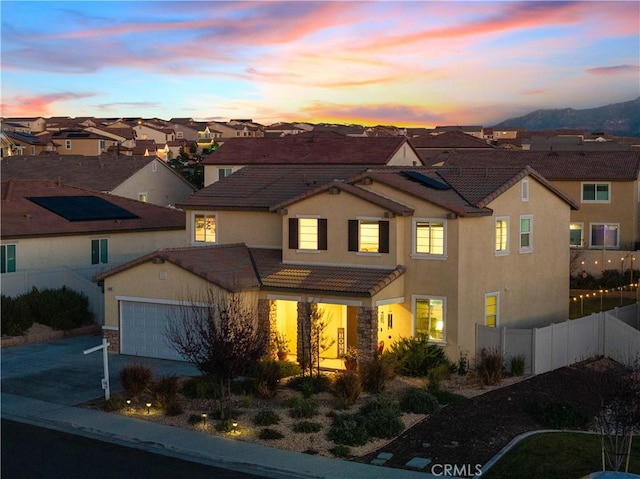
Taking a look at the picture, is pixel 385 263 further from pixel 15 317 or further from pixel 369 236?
pixel 15 317

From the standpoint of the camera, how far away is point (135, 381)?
2380 cm

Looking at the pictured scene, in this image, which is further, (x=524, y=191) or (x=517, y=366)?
→ (x=524, y=191)

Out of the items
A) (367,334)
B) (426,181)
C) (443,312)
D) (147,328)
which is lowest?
(147,328)

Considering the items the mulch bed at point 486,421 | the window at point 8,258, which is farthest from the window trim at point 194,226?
the mulch bed at point 486,421

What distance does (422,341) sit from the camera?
27.6 m

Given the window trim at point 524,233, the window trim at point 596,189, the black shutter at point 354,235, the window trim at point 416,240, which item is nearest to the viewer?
the window trim at point 416,240

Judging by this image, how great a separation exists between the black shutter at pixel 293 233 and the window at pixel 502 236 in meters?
6.66

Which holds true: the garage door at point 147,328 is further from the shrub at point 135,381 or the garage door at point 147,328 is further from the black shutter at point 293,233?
the shrub at point 135,381

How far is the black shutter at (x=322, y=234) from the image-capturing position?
30.0 meters

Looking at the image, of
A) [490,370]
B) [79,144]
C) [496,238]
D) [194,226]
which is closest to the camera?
[490,370]

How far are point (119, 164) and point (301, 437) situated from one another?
4541 centimetres

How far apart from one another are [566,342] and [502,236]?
403cm

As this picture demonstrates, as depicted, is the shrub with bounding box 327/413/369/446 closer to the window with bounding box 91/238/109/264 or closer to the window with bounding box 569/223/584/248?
the window with bounding box 91/238/109/264

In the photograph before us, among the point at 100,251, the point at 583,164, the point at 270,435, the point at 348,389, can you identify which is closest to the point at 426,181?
the point at 348,389
